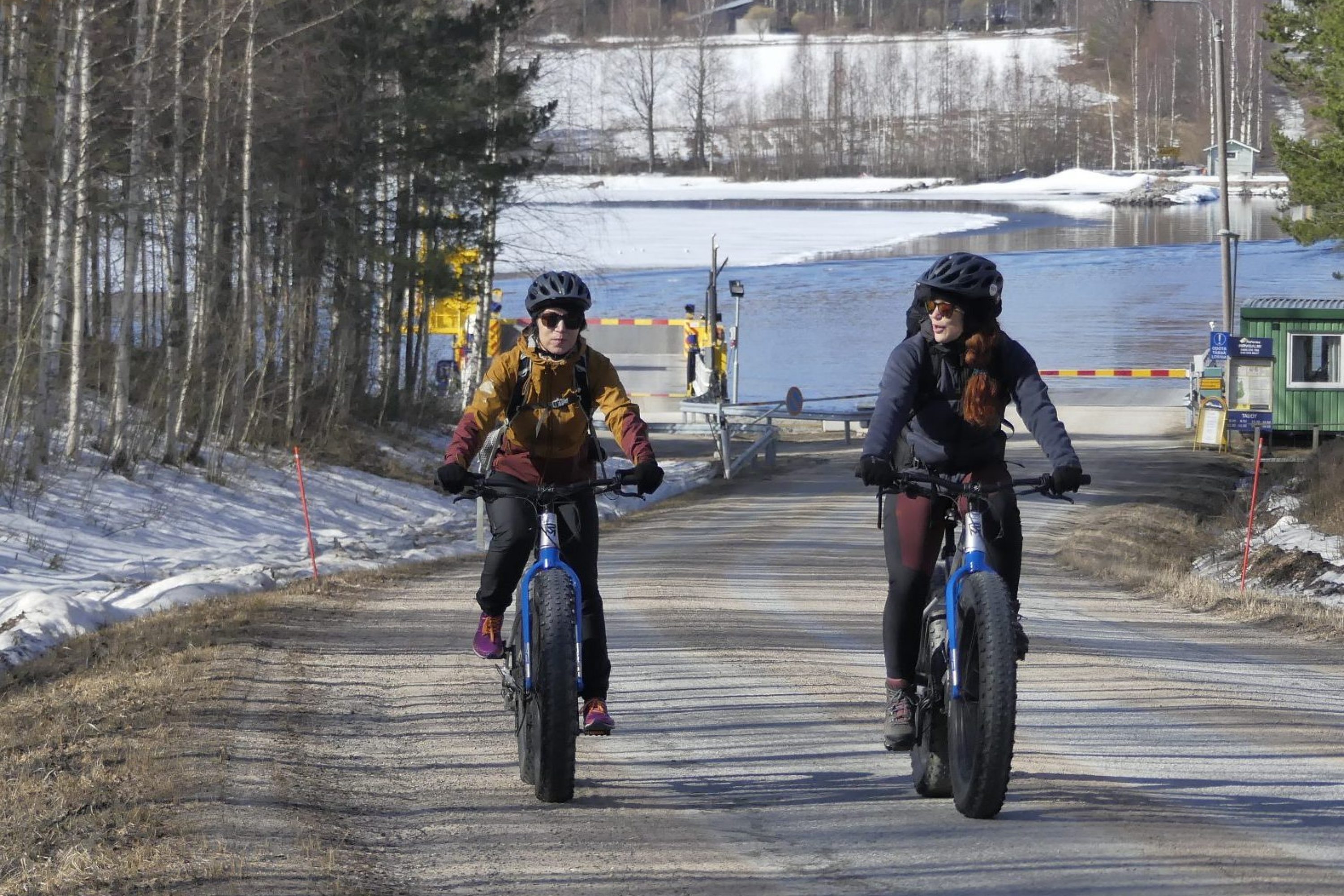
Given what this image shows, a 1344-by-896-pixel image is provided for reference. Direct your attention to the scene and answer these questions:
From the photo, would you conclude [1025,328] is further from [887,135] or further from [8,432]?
[887,135]

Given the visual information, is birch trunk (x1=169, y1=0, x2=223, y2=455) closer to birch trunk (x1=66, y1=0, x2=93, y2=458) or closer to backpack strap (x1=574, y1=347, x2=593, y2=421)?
birch trunk (x1=66, y1=0, x2=93, y2=458)

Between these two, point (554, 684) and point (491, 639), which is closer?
point (554, 684)

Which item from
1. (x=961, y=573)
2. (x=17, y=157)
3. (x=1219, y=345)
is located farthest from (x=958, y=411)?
(x=1219, y=345)

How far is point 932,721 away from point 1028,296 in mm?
50684

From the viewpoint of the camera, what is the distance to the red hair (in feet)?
19.3

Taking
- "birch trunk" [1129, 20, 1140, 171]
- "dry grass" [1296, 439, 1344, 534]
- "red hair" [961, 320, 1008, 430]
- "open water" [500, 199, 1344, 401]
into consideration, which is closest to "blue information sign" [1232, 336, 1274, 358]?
"dry grass" [1296, 439, 1344, 534]

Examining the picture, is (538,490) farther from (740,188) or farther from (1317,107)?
(740,188)

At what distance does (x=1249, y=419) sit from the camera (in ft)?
102

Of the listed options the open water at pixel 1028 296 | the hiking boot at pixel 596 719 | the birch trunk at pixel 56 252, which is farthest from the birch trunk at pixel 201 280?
the hiking boot at pixel 596 719

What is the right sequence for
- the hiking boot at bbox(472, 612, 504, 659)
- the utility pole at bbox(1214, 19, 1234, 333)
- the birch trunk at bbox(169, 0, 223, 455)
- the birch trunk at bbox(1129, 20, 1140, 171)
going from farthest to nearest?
the birch trunk at bbox(1129, 20, 1140, 171) → the utility pole at bbox(1214, 19, 1234, 333) → the birch trunk at bbox(169, 0, 223, 455) → the hiking boot at bbox(472, 612, 504, 659)

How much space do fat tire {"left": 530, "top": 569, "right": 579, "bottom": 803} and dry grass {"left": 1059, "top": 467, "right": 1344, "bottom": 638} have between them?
685cm

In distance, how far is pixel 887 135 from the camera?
408 feet

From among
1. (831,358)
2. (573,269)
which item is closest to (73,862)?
(573,269)

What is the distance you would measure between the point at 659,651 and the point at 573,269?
1065 inches
